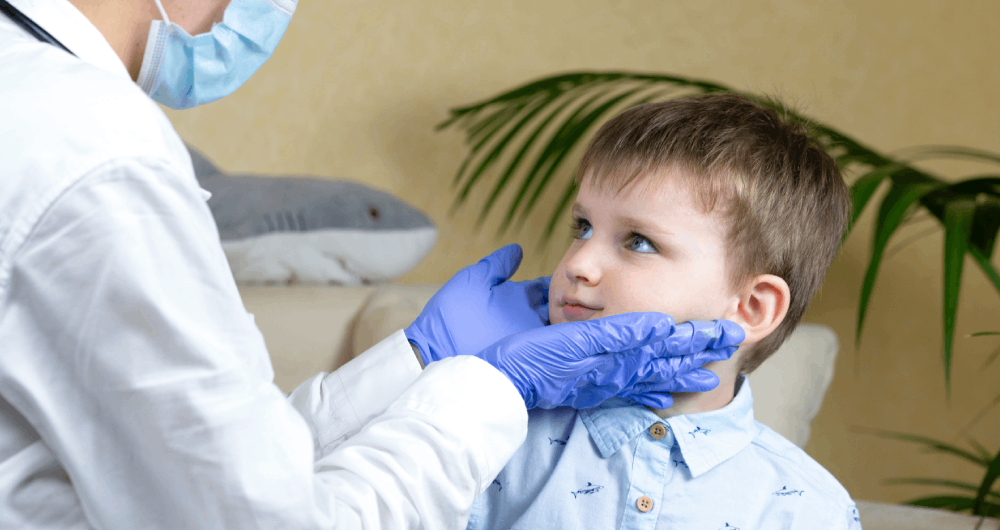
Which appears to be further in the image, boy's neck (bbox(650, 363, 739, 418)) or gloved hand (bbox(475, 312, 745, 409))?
boy's neck (bbox(650, 363, 739, 418))

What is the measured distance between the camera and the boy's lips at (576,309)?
33.7 inches

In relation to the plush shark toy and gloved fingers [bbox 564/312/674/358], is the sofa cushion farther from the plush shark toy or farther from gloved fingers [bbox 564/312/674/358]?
gloved fingers [bbox 564/312/674/358]

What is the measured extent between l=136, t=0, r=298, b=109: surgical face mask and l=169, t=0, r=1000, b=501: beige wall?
1.30 metres

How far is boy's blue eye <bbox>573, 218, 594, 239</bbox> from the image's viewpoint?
884mm

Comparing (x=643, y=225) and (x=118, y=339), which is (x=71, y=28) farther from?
(x=643, y=225)

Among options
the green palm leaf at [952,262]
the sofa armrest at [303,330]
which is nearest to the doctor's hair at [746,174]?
the green palm leaf at [952,262]

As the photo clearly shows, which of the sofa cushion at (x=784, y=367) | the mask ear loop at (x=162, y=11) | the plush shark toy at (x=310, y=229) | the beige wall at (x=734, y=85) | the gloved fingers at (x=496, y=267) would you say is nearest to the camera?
the mask ear loop at (x=162, y=11)

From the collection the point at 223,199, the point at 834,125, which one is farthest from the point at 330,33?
the point at 834,125

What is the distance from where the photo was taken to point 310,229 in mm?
1641

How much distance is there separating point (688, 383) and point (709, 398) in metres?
0.12

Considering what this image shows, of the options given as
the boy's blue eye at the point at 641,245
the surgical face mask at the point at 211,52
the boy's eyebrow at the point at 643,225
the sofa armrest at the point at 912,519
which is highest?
the surgical face mask at the point at 211,52

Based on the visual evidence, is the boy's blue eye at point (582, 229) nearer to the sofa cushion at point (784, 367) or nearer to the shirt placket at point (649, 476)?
the shirt placket at point (649, 476)

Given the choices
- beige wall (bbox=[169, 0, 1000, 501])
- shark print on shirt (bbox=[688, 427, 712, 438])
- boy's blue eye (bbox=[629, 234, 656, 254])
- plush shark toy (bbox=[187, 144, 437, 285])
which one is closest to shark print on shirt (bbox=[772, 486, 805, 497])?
shark print on shirt (bbox=[688, 427, 712, 438])

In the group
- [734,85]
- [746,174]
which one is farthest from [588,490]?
[734,85]
